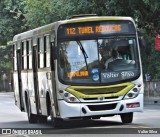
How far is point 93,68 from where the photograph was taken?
17.0 m

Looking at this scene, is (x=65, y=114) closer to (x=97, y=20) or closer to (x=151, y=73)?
(x=97, y=20)

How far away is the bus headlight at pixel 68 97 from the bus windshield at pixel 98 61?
311 mm

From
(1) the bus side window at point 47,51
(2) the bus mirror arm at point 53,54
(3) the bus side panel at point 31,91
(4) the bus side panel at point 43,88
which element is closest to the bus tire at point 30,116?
(3) the bus side panel at point 31,91

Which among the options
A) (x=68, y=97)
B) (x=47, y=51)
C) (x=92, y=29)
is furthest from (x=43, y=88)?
(x=92, y=29)

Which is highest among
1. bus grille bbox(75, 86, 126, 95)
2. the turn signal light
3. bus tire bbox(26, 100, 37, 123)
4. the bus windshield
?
the bus windshield

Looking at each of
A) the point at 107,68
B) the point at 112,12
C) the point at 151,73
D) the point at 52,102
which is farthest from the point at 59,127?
the point at 151,73

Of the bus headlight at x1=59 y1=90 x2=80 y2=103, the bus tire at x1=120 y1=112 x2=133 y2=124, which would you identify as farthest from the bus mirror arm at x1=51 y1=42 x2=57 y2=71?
the bus tire at x1=120 y1=112 x2=133 y2=124

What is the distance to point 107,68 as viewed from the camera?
17.1 m

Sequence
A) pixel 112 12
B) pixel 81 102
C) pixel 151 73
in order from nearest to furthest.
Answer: pixel 81 102 < pixel 112 12 < pixel 151 73

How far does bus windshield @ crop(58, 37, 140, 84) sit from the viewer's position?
1691 centimetres

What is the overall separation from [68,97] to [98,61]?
4.23 feet

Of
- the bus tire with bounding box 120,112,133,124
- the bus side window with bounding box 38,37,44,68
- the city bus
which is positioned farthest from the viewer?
the bus side window with bounding box 38,37,44,68

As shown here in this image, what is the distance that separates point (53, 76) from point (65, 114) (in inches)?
51.8

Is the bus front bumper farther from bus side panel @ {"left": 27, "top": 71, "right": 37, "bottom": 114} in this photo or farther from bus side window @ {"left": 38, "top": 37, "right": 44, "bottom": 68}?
bus side panel @ {"left": 27, "top": 71, "right": 37, "bottom": 114}
